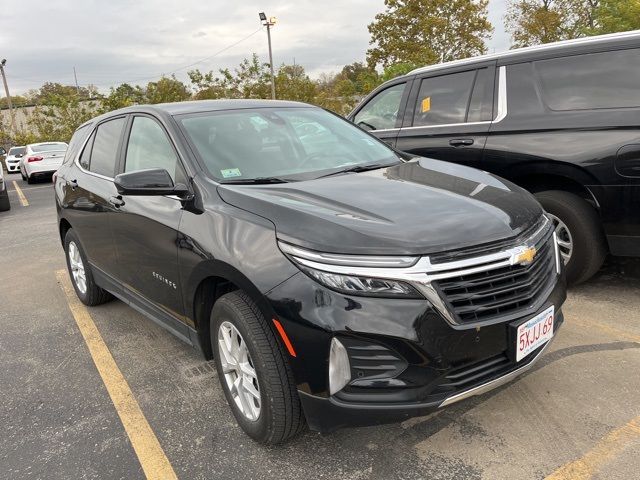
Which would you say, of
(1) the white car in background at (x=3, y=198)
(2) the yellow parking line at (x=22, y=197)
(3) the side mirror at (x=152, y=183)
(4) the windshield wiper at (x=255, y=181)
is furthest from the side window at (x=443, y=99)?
(2) the yellow parking line at (x=22, y=197)

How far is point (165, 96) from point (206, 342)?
1425 inches

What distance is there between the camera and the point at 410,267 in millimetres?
2045

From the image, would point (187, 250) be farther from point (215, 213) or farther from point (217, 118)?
point (217, 118)

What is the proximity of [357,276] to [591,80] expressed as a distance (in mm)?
2978

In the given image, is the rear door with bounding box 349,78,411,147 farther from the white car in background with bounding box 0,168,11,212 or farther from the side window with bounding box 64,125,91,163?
the white car in background with bounding box 0,168,11,212

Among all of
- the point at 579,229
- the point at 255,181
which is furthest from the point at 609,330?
the point at 255,181

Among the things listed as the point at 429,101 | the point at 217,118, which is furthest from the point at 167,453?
the point at 429,101

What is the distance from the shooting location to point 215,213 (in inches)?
102

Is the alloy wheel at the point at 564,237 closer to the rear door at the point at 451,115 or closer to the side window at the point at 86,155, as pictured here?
the rear door at the point at 451,115

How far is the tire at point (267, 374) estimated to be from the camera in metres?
2.24

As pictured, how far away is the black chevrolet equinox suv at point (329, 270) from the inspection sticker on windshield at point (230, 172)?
23 mm

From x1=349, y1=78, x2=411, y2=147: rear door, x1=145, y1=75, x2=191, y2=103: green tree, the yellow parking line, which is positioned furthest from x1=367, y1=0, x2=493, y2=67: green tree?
x1=349, y1=78, x2=411, y2=147: rear door

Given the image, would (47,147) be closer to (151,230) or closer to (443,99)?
(443,99)

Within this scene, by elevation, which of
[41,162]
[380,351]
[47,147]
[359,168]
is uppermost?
[47,147]
